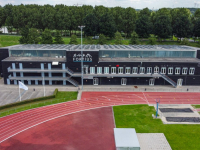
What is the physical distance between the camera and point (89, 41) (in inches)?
3206

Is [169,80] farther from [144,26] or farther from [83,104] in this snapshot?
[144,26]

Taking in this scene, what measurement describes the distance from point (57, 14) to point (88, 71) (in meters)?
60.4

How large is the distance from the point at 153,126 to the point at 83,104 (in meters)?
14.9

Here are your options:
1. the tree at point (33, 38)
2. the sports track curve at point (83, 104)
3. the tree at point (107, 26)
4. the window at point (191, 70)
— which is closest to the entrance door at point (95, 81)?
the sports track curve at point (83, 104)

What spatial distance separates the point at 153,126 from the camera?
31.3 meters

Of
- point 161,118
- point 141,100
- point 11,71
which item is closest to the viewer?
point 161,118

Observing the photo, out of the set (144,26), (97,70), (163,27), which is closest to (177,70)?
(97,70)

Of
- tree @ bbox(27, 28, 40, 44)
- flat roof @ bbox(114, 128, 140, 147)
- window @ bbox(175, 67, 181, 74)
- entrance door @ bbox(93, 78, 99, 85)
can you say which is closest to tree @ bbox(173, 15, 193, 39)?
window @ bbox(175, 67, 181, 74)

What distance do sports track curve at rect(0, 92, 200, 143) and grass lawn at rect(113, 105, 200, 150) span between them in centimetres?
382

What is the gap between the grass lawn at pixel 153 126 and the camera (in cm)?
2717

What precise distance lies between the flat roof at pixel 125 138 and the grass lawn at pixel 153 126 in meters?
3.85

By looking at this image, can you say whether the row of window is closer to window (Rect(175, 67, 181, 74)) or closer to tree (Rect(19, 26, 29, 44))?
window (Rect(175, 67, 181, 74))

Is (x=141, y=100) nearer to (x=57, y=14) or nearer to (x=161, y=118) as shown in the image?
(x=161, y=118)

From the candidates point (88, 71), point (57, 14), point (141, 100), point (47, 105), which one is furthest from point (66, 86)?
point (57, 14)
